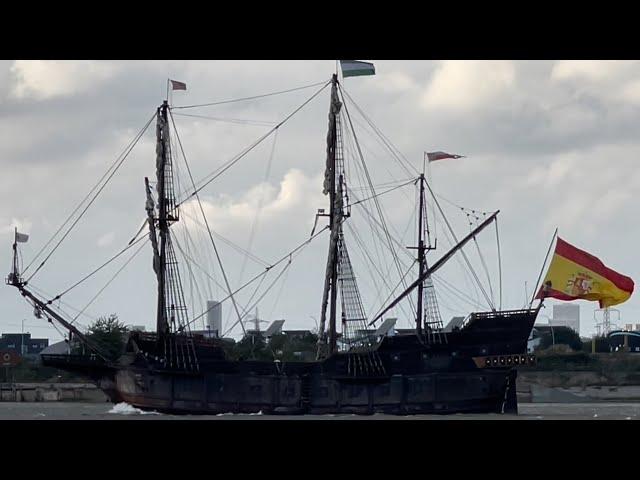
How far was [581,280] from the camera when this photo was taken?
80.8 metres

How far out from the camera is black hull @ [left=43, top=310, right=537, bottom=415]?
79.8 metres

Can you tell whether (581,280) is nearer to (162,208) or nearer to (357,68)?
(357,68)

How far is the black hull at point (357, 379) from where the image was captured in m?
Answer: 79.8

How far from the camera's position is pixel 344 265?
83.9 m

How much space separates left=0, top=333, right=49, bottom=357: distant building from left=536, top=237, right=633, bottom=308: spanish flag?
4379 inches

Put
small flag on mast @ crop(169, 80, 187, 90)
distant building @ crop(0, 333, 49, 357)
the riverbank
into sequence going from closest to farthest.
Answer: small flag on mast @ crop(169, 80, 187, 90), the riverbank, distant building @ crop(0, 333, 49, 357)

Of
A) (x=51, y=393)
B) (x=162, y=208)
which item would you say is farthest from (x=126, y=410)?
(x=51, y=393)

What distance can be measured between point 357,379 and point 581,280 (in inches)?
532

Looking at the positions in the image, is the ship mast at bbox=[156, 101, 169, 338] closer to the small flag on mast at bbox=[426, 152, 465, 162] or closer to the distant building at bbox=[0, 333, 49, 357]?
the small flag on mast at bbox=[426, 152, 465, 162]

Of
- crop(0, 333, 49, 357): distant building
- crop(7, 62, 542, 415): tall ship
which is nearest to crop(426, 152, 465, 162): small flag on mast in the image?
crop(7, 62, 542, 415): tall ship

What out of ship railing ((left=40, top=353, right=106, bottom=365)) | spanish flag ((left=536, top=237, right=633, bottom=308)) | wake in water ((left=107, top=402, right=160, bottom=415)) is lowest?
wake in water ((left=107, top=402, right=160, bottom=415))

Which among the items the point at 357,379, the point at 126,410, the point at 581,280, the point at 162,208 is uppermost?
the point at 162,208
